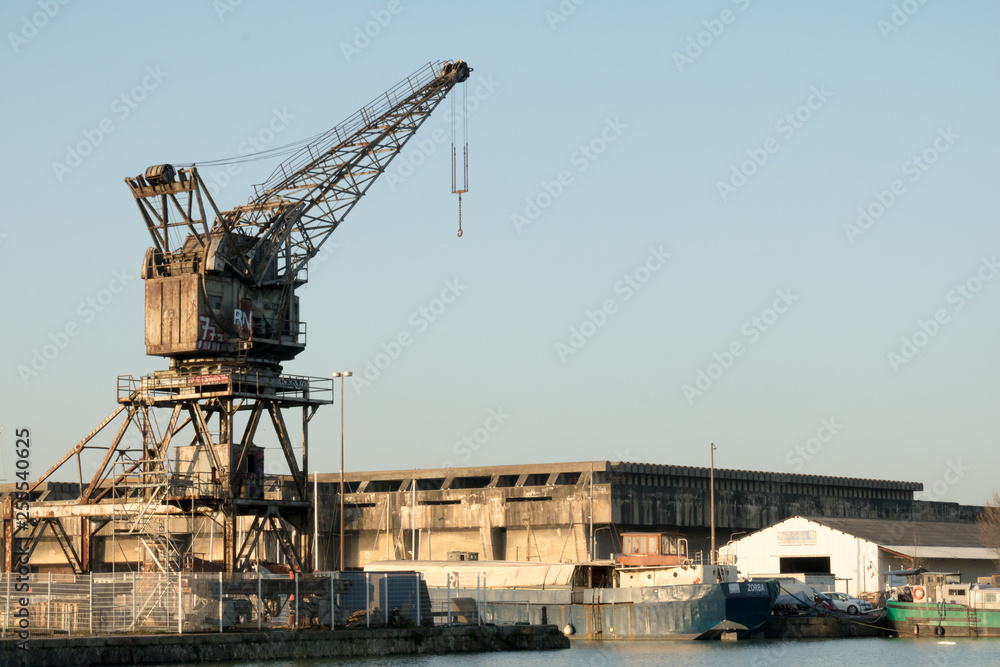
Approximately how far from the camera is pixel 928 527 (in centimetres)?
10169

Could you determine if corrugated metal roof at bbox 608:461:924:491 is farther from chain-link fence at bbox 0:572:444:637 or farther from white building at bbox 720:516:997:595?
chain-link fence at bbox 0:572:444:637

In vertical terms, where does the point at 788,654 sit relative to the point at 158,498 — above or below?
below

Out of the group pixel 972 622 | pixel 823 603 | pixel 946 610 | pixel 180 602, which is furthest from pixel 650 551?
pixel 180 602

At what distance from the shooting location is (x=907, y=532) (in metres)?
96.0

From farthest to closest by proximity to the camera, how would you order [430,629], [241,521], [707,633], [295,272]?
[241,521]
[295,272]
[707,633]
[430,629]

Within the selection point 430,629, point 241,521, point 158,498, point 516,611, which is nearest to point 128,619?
point 430,629

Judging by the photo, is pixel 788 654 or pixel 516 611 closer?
pixel 788 654

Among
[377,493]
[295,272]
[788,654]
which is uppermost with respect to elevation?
[295,272]

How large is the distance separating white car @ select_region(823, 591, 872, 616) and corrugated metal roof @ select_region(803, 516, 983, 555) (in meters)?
12.9

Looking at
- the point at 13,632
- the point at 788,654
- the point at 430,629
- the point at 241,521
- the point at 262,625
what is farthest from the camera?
the point at 241,521

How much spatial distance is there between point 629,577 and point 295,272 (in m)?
22.8

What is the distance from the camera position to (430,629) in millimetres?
54094

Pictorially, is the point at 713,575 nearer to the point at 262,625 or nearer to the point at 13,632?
the point at 262,625

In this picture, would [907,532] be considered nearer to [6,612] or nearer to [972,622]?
[972,622]
